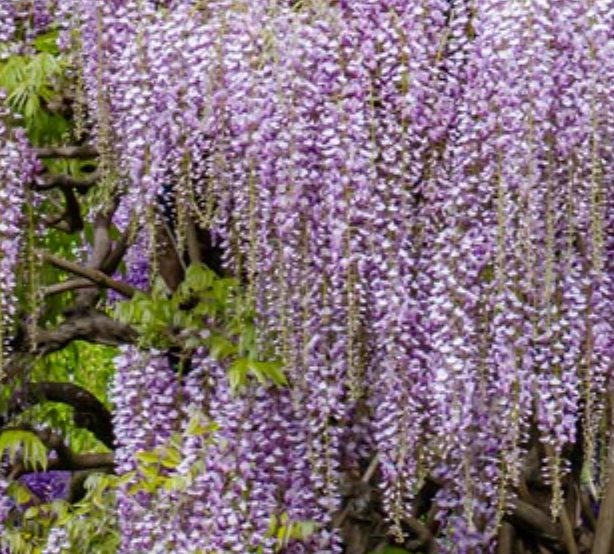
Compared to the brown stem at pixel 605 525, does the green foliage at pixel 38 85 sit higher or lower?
higher

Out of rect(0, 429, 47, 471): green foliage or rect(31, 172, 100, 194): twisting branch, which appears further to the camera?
rect(31, 172, 100, 194): twisting branch

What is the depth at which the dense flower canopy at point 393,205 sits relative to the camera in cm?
533

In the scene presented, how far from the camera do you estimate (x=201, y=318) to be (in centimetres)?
618

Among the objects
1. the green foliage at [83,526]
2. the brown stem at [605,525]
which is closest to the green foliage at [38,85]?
the green foliage at [83,526]

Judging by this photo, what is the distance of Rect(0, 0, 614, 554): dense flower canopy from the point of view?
5332mm

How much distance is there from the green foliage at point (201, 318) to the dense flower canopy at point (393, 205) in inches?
4.0

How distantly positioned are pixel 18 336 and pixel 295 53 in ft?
5.36

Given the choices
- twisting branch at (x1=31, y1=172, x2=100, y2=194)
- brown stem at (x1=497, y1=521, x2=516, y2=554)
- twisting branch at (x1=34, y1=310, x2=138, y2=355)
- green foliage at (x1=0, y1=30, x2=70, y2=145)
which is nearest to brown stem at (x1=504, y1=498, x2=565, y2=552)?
brown stem at (x1=497, y1=521, x2=516, y2=554)

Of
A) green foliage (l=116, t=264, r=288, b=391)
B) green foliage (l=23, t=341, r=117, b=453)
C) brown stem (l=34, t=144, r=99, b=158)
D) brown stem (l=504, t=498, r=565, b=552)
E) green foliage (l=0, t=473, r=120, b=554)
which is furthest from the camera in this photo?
green foliage (l=23, t=341, r=117, b=453)

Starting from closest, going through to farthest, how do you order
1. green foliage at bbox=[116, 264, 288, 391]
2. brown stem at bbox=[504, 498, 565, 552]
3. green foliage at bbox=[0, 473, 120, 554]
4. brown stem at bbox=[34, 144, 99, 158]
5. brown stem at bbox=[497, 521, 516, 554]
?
green foliage at bbox=[116, 264, 288, 391], green foliage at bbox=[0, 473, 120, 554], brown stem at bbox=[34, 144, 99, 158], brown stem at bbox=[504, 498, 565, 552], brown stem at bbox=[497, 521, 516, 554]

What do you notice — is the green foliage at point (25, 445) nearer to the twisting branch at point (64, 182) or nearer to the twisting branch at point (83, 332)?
the twisting branch at point (83, 332)

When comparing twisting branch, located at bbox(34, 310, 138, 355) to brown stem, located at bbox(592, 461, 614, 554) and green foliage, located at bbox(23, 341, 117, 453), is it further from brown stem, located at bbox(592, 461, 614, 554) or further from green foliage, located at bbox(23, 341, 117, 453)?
brown stem, located at bbox(592, 461, 614, 554)

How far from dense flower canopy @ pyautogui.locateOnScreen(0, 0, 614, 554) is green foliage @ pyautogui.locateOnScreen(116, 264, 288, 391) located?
0.33 feet

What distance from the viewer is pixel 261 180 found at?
5.54m
